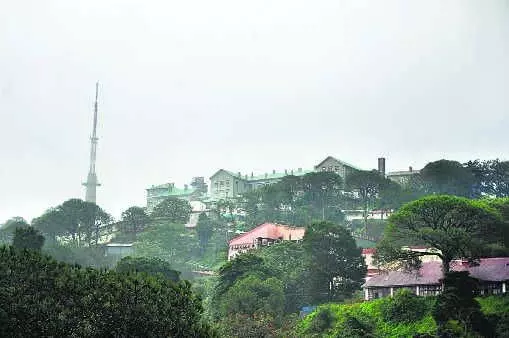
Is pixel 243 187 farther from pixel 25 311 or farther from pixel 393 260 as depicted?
A: pixel 25 311

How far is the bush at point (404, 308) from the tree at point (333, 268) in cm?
958

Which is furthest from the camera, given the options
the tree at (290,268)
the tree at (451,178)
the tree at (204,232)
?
the tree at (204,232)

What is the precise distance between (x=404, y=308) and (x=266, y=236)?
32203 mm

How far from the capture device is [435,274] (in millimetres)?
52344

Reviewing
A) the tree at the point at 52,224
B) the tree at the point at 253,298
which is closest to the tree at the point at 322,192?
the tree at the point at 52,224

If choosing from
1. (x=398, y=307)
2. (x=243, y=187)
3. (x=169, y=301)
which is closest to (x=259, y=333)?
(x=398, y=307)

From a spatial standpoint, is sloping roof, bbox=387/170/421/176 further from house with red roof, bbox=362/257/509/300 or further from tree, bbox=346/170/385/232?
house with red roof, bbox=362/257/509/300

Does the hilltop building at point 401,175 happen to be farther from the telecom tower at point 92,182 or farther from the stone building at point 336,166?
the telecom tower at point 92,182

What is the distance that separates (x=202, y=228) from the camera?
99.2 metres

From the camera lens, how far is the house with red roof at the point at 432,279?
48.4 m

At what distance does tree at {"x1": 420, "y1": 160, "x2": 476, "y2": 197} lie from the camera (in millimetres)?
96500

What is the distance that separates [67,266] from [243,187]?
103m

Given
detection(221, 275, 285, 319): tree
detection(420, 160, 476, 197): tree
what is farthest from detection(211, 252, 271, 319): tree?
detection(420, 160, 476, 197): tree

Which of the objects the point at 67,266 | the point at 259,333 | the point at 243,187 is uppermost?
the point at 243,187
